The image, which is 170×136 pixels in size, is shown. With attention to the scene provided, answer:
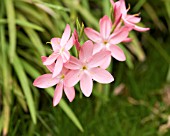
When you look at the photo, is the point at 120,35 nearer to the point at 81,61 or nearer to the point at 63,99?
the point at 81,61

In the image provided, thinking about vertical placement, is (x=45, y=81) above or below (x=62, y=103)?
above

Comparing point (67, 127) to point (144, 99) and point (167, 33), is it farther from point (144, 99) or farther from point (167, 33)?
point (167, 33)

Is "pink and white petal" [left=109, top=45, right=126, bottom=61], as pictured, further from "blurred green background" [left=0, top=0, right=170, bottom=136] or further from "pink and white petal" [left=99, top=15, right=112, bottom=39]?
"blurred green background" [left=0, top=0, right=170, bottom=136]

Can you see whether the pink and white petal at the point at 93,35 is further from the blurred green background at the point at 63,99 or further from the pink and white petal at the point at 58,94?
the blurred green background at the point at 63,99


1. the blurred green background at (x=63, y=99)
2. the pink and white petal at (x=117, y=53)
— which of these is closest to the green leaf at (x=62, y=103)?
the blurred green background at (x=63, y=99)

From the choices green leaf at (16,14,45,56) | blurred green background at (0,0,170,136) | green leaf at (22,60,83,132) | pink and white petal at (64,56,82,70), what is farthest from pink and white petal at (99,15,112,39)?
green leaf at (16,14,45,56)

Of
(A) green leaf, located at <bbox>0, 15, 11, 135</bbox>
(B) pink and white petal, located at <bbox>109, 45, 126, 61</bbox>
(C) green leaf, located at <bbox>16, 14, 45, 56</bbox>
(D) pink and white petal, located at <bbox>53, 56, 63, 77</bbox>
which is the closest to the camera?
(D) pink and white petal, located at <bbox>53, 56, 63, 77</bbox>

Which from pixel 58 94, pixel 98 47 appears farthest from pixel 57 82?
pixel 98 47
